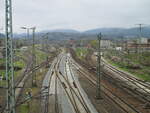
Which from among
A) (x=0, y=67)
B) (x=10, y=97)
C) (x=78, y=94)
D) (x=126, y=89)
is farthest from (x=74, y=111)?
(x=0, y=67)

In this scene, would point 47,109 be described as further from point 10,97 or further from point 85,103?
point 10,97

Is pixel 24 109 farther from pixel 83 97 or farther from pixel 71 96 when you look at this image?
pixel 83 97

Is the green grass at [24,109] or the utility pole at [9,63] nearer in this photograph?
the utility pole at [9,63]

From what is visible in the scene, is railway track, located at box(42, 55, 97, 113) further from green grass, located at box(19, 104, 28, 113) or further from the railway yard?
green grass, located at box(19, 104, 28, 113)

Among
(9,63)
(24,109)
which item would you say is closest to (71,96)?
(24,109)

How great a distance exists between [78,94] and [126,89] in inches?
239

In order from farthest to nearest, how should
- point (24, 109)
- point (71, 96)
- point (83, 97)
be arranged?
1. point (71, 96)
2. point (83, 97)
3. point (24, 109)

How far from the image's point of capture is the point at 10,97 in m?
13.5

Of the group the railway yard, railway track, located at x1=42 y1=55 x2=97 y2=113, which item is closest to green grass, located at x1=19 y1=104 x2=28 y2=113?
the railway yard

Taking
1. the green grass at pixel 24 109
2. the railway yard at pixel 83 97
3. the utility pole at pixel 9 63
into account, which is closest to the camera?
the utility pole at pixel 9 63

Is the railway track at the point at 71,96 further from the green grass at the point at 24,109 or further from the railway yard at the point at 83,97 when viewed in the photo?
the green grass at the point at 24,109

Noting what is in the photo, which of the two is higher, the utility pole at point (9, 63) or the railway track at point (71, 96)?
the utility pole at point (9, 63)

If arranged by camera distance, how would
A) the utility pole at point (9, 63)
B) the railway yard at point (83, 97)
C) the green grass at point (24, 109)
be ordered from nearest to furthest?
1. the utility pole at point (9, 63)
2. the green grass at point (24, 109)
3. the railway yard at point (83, 97)

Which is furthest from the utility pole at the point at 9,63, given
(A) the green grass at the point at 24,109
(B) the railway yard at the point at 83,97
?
(A) the green grass at the point at 24,109
